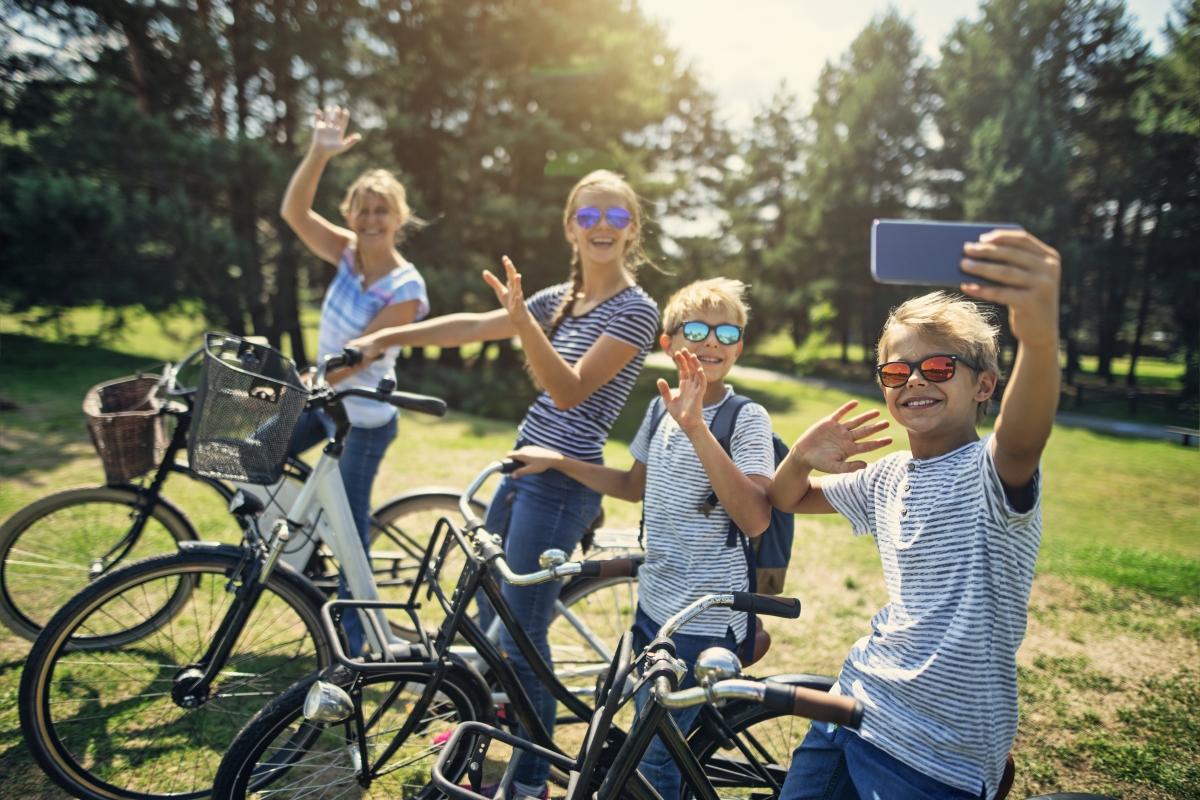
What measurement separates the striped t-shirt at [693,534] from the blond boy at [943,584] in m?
0.39

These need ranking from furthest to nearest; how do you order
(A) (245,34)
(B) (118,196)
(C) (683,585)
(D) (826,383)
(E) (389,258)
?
(D) (826,383), (A) (245,34), (B) (118,196), (E) (389,258), (C) (683,585)

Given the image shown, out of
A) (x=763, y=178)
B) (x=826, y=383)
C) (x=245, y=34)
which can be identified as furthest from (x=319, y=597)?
(x=763, y=178)

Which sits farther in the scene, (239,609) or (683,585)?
(239,609)

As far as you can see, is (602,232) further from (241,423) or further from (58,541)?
(58,541)

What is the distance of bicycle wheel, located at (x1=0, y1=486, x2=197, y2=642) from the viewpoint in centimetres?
315

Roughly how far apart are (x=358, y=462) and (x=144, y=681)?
1274 mm

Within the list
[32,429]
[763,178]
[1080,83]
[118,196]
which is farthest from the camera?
[763,178]

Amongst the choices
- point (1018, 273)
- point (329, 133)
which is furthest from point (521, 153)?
point (1018, 273)

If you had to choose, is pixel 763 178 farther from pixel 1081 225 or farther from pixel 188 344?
pixel 188 344

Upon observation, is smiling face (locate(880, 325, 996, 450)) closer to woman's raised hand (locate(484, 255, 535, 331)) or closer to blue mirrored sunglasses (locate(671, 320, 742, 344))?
blue mirrored sunglasses (locate(671, 320, 742, 344))

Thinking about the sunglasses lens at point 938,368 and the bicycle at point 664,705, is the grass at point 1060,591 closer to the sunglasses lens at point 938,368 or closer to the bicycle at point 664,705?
the bicycle at point 664,705

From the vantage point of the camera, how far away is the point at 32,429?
7.31m

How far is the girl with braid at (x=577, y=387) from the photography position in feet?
7.48

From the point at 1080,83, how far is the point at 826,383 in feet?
41.5
